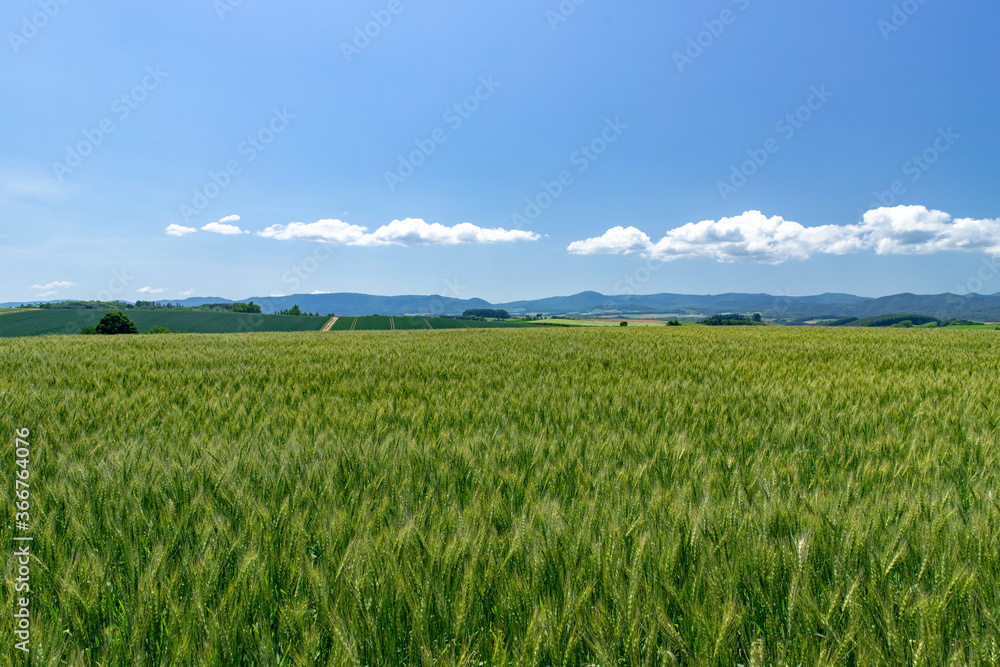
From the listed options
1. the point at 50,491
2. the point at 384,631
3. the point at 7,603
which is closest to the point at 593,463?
the point at 384,631

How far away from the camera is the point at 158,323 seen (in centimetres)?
5331

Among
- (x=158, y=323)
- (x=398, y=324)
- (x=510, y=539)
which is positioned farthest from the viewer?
(x=398, y=324)

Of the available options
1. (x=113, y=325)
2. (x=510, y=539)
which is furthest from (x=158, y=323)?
(x=510, y=539)

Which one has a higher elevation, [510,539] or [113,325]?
[113,325]

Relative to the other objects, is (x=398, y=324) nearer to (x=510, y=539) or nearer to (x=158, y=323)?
(x=158, y=323)

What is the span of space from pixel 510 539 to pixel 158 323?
68.4m

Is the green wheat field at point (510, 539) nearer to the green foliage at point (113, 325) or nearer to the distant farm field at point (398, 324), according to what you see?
the distant farm field at point (398, 324)

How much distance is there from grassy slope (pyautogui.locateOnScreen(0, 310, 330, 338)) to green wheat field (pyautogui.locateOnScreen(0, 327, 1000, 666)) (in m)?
48.7

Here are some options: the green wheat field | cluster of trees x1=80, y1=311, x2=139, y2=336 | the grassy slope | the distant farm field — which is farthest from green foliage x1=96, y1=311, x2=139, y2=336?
the green wheat field

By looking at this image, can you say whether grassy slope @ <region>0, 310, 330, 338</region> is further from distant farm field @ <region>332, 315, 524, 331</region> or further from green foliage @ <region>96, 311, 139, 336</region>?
green foliage @ <region>96, 311, 139, 336</region>

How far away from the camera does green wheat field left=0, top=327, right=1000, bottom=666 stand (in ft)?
3.36

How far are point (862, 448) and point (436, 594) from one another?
8.80ft

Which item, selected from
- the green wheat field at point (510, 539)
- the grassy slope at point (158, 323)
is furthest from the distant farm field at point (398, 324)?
the green wheat field at point (510, 539)

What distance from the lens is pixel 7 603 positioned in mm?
1093
